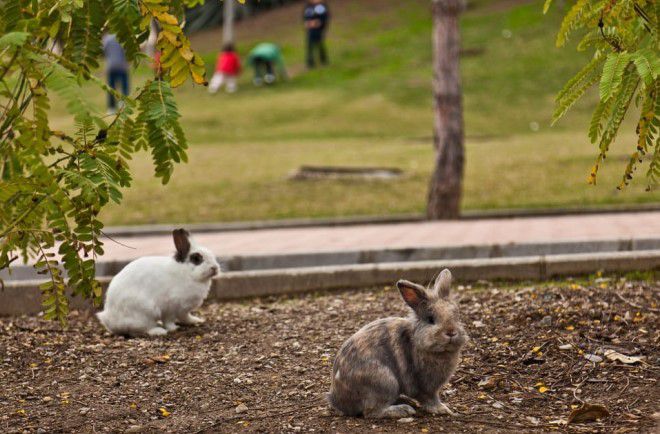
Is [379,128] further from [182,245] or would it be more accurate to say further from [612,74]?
[612,74]

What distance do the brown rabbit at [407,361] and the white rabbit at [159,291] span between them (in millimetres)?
2151

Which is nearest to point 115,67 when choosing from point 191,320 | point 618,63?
point 191,320

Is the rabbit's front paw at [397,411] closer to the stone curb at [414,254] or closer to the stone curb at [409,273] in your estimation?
the stone curb at [409,273]

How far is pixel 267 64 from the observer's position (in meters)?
33.0

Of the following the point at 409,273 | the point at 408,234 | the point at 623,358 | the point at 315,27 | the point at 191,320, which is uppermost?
the point at 315,27

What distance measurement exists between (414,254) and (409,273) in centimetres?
136

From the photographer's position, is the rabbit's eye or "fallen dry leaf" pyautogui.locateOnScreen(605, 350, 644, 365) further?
the rabbit's eye

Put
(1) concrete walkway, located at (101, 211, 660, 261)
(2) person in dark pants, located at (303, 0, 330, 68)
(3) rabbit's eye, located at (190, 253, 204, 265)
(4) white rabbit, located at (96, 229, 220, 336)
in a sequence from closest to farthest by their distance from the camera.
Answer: (4) white rabbit, located at (96, 229, 220, 336) < (3) rabbit's eye, located at (190, 253, 204, 265) < (1) concrete walkway, located at (101, 211, 660, 261) < (2) person in dark pants, located at (303, 0, 330, 68)

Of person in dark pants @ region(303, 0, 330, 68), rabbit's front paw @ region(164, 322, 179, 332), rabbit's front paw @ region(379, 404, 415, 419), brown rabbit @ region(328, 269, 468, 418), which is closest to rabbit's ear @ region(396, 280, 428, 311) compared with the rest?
brown rabbit @ region(328, 269, 468, 418)

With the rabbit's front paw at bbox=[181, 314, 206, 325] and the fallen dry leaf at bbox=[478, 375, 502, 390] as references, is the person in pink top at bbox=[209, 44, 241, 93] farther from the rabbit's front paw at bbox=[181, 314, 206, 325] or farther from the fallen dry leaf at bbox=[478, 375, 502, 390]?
the fallen dry leaf at bbox=[478, 375, 502, 390]

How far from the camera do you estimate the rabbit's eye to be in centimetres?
709

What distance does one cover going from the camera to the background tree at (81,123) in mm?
4766

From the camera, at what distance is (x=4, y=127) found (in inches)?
205

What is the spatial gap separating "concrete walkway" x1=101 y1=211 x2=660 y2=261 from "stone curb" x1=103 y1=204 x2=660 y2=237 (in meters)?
0.16
